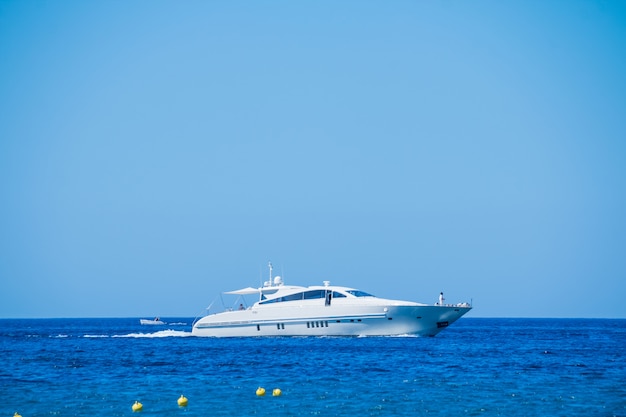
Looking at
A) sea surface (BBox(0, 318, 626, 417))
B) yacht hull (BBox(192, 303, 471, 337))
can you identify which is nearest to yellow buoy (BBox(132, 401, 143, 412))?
sea surface (BBox(0, 318, 626, 417))

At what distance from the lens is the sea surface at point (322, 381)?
98.5 feet

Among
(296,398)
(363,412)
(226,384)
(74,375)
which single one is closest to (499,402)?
(363,412)

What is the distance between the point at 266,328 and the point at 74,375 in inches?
1087

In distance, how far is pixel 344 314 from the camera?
2475 inches

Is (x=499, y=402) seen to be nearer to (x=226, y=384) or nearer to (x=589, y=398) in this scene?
(x=589, y=398)

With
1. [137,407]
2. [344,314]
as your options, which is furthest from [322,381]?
[344,314]

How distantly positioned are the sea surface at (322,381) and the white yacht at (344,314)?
4.08 m

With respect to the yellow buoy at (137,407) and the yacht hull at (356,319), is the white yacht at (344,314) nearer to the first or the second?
the yacht hull at (356,319)

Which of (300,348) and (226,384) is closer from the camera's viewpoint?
(226,384)

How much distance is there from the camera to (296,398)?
1278 inches

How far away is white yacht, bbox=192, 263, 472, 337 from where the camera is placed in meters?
62.4

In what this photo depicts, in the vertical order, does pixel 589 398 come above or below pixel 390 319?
below

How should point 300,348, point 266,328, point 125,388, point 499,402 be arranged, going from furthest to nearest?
point 266,328 → point 300,348 → point 125,388 → point 499,402

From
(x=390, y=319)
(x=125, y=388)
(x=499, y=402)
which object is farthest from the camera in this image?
(x=390, y=319)
